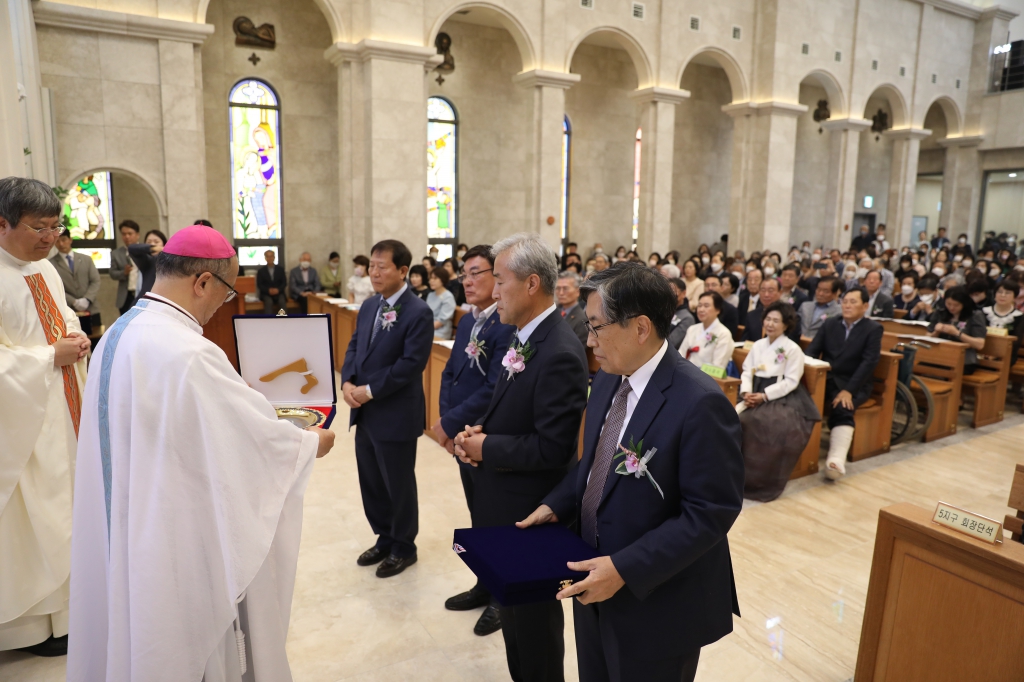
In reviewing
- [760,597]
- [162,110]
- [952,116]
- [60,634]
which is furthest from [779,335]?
[952,116]

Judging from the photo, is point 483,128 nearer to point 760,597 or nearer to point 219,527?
point 760,597

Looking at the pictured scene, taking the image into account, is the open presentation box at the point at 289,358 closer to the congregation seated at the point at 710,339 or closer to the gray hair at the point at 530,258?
the gray hair at the point at 530,258

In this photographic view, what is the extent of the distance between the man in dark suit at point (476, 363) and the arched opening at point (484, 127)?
12.0 m

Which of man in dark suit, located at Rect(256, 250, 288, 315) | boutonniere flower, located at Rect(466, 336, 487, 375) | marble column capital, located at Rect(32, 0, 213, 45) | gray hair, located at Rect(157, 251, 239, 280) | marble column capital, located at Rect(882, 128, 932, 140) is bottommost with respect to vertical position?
man in dark suit, located at Rect(256, 250, 288, 315)

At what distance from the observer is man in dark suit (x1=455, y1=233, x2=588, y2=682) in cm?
266

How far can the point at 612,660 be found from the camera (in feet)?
6.45

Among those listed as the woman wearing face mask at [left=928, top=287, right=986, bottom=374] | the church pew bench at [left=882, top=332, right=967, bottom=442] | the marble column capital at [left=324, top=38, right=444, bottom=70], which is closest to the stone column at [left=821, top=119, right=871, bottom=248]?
the marble column capital at [left=324, top=38, right=444, bottom=70]

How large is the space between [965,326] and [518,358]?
6.85 metres

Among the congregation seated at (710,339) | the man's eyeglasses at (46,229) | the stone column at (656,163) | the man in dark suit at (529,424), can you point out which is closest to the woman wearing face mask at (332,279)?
the stone column at (656,163)

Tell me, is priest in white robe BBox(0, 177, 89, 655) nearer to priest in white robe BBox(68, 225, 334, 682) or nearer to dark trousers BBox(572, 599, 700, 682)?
priest in white robe BBox(68, 225, 334, 682)

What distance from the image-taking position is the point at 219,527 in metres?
1.96

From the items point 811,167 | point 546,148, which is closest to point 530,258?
point 546,148

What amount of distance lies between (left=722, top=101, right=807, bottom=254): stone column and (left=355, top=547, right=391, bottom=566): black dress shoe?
14.8 metres

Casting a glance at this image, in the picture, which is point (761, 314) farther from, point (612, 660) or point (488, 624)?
point (612, 660)
